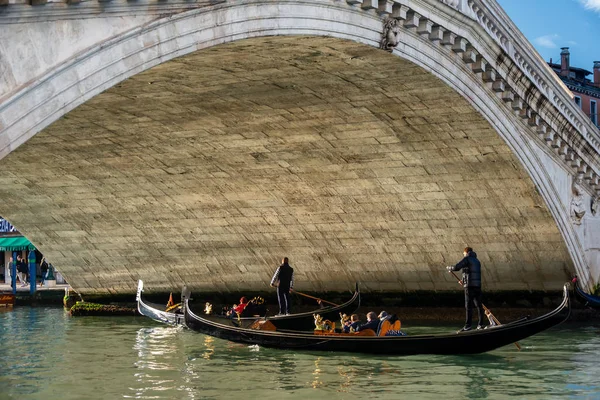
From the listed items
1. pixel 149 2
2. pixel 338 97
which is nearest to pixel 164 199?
pixel 338 97

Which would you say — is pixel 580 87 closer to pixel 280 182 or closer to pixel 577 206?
pixel 577 206

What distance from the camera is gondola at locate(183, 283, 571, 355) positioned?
1020 centimetres

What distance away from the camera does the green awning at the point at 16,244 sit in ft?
79.4

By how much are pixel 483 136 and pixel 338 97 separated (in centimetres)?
191

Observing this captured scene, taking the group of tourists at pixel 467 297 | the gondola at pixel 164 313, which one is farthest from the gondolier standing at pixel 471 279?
the gondola at pixel 164 313

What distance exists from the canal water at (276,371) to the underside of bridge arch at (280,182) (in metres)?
1.98

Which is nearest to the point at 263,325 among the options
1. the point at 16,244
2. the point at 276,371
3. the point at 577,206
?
the point at 276,371

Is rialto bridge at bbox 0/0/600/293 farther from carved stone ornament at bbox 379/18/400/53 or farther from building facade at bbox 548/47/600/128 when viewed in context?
building facade at bbox 548/47/600/128

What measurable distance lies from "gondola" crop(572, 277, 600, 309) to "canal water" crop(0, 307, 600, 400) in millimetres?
602

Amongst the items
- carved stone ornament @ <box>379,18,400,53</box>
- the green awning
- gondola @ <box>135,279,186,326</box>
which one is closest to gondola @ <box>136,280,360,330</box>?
gondola @ <box>135,279,186,326</box>

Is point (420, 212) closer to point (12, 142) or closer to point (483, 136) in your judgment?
point (483, 136)

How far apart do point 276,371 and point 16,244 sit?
1524 cm

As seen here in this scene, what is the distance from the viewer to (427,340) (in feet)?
33.7

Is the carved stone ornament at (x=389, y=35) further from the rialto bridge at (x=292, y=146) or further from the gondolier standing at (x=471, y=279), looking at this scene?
the gondolier standing at (x=471, y=279)
